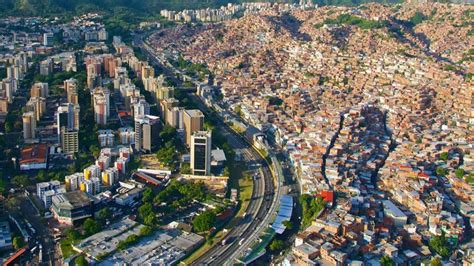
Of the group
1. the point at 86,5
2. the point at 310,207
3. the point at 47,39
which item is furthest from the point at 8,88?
the point at 86,5

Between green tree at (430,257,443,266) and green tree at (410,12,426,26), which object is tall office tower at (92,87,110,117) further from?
green tree at (410,12,426,26)

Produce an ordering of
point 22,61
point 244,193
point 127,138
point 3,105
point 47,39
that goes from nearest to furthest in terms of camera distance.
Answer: point 244,193, point 127,138, point 3,105, point 22,61, point 47,39

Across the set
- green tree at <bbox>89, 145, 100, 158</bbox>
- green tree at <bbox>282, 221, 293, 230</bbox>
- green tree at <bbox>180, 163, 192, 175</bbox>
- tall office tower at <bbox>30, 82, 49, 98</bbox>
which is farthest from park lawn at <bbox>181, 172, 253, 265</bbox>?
tall office tower at <bbox>30, 82, 49, 98</bbox>

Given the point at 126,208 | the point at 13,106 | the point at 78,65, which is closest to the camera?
the point at 126,208

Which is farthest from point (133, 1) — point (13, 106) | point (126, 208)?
point (126, 208)

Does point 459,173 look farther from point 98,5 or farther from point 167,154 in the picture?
point 98,5

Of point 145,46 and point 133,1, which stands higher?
point 133,1

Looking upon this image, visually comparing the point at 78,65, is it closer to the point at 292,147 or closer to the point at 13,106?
the point at 13,106
